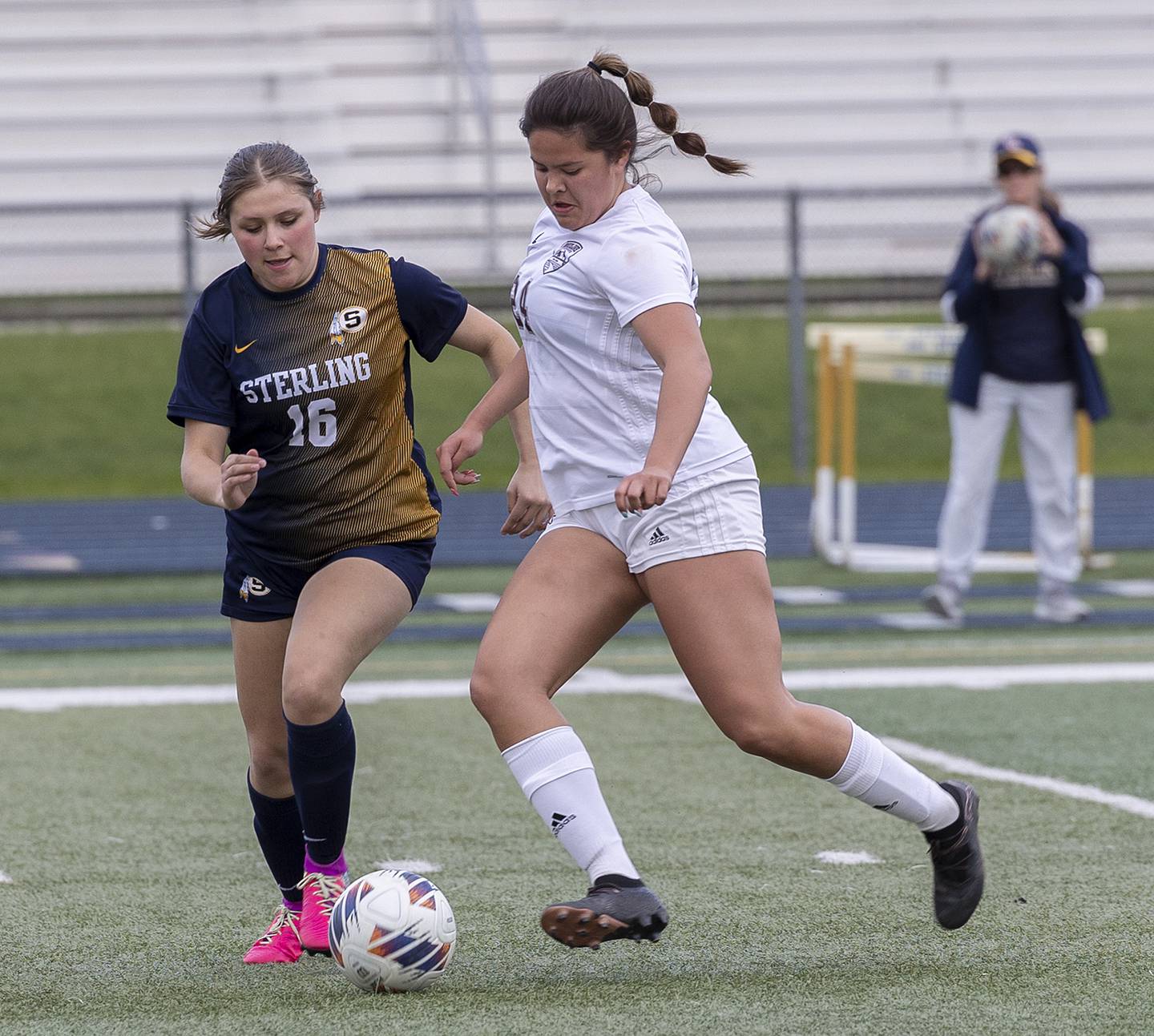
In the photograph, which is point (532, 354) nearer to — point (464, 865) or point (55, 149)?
point (464, 865)

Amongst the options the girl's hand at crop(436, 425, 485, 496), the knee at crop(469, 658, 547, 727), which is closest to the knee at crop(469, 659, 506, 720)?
the knee at crop(469, 658, 547, 727)

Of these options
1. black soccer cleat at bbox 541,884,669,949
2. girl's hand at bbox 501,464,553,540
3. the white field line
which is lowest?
the white field line

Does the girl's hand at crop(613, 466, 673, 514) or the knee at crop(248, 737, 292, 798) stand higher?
the girl's hand at crop(613, 466, 673, 514)

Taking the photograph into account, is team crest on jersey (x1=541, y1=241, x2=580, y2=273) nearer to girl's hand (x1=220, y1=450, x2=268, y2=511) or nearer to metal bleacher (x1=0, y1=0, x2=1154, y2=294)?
girl's hand (x1=220, y1=450, x2=268, y2=511)

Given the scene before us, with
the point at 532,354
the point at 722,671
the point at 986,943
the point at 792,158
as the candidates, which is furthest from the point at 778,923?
the point at 792,158

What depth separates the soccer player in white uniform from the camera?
133 inches

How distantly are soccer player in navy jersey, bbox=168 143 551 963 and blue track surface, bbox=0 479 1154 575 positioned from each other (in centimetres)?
773

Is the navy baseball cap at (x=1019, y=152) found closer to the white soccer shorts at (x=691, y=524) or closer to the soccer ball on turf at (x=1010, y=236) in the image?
the soccer ball on turf at (x=1010, y=236)

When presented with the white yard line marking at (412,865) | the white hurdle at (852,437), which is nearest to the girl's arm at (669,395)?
the white yard line marking at (412,865)

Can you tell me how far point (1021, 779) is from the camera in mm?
5469

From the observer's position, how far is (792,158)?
65.0 ft

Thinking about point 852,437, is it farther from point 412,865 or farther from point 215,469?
point 215,469

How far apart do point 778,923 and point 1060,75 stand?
61.4 ft

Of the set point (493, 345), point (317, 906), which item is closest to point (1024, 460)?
point (493, 345)
